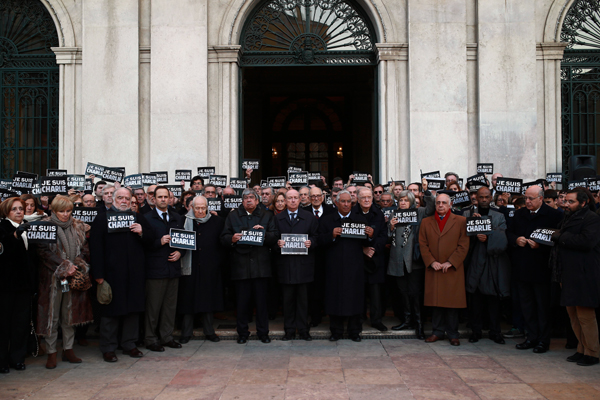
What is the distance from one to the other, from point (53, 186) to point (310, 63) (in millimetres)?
6902

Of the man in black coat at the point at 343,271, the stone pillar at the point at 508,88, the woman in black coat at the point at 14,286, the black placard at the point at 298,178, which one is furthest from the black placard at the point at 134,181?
the stone pillar at the point at 508,88

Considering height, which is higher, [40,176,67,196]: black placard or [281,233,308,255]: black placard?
[40,176,67,196]: black placard

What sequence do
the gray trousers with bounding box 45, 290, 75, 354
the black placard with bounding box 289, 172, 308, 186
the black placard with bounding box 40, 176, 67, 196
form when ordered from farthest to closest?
1. the black placard with bounding box 289, 172, 308, 186
2. the black placard with bounding box 40, 176, 67, 196
3. the gray trousers with bounding box 45, 290, 75, 354

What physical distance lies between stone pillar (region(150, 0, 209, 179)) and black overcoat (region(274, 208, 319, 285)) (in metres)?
4.90

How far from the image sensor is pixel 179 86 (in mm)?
12797

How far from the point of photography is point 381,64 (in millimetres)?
12984

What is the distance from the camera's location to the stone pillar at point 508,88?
12523 millimetres

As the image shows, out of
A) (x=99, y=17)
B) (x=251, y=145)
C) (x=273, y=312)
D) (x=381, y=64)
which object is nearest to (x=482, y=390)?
(x=273, y=312)

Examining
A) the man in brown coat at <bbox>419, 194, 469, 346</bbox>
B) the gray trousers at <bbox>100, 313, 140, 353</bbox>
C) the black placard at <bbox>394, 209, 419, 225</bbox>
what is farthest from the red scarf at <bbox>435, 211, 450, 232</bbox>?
the gray trousers at <bbox>100, 313, 140, 353</bbox>

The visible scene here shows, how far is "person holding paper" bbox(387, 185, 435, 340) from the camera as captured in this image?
27.3 ft

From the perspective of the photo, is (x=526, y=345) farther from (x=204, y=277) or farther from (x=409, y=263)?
(x=204, y=277)

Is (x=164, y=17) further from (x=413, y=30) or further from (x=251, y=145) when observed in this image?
(x=251, y=145)

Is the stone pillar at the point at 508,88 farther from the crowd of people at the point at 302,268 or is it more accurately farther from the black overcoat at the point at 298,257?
the black overcoat at the point at 298,257

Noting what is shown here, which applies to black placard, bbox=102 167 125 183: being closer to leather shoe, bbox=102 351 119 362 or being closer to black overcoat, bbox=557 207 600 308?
leather shoe, bbox=102 351 119 362
